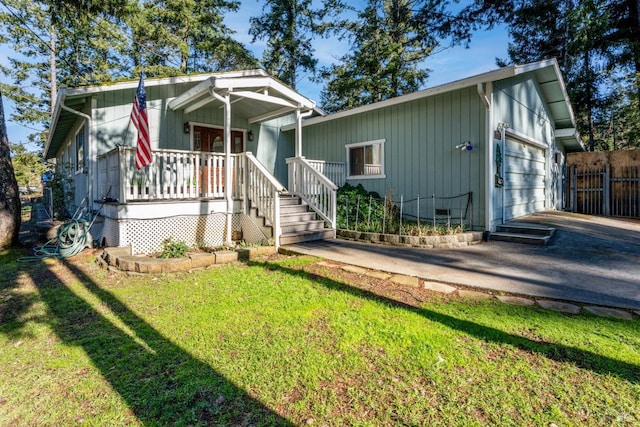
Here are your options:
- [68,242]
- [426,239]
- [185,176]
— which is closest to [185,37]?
[185,176]

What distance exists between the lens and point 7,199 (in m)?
6.64

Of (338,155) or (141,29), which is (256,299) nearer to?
(338,155)

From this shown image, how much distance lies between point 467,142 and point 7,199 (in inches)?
393

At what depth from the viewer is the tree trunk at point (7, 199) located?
259 inches

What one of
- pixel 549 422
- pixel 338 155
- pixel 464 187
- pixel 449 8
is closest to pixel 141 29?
pixel 338 155

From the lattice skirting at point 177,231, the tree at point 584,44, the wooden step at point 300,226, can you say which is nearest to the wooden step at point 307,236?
the wooden step at point 300,226

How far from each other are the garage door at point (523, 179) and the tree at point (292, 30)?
14.6 meters

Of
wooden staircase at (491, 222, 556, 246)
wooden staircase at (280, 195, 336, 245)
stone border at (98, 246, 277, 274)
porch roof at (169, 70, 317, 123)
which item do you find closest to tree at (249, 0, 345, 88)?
porch roof at (169, 70, 317, 123)

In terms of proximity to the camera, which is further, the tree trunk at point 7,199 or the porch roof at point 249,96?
the tree trunk at point 7,199

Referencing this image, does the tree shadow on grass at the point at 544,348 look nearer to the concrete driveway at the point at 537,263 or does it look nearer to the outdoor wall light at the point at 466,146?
the concrete driveway at the point at 537,263

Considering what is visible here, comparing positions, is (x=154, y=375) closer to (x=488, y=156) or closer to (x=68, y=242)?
(x=68, y=242)

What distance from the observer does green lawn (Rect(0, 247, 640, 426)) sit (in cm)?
187

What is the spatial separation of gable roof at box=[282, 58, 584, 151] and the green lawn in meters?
5.40

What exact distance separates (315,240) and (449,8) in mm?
15641
